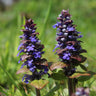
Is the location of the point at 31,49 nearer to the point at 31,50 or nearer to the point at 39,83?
the point at 31,50

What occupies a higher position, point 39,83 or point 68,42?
point 68,42

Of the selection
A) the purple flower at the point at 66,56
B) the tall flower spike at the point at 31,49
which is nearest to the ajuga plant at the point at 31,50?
the tall flower spike at the point at 31,49

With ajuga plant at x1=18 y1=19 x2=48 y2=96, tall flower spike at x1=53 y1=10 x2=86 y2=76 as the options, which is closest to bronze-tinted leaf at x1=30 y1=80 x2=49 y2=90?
ajuga plant at x1=18 y1=19 x2=48 y2=96

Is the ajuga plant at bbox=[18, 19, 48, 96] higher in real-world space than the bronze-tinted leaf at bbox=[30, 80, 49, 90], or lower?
higher

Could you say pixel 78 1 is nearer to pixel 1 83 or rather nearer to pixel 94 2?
pixel 94 2

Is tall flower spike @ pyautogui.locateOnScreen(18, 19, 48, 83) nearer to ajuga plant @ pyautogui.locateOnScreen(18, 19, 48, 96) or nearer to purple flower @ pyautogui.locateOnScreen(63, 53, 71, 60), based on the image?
ajuga plant @ pyautogui.locateOnScreen(18, 19, 48, 96)

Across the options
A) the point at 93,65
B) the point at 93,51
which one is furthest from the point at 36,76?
the point at 93,51

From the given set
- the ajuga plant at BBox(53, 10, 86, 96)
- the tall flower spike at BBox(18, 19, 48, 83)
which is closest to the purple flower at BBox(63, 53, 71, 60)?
the ajuga plant at BBox(53, 10, 86, 96)

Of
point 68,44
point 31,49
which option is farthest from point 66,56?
point 31,49

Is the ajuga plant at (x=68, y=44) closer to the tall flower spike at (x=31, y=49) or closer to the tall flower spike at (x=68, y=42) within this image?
the tall flower spike at (x=68, y=42)

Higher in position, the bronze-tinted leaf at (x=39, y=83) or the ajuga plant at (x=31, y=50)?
the ajuga plant at (x=31, y=50)
